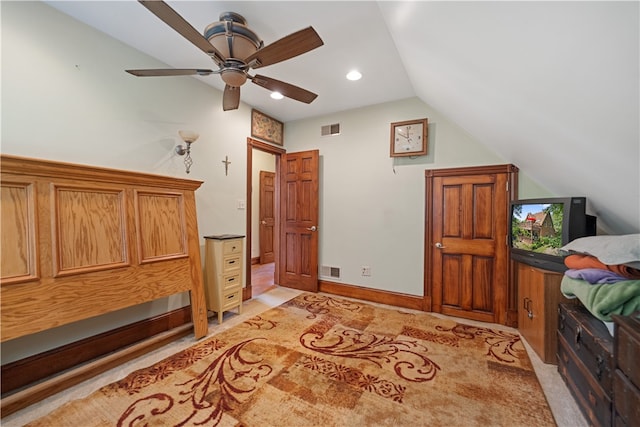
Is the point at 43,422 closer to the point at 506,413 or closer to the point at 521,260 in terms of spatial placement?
the point at 506,413

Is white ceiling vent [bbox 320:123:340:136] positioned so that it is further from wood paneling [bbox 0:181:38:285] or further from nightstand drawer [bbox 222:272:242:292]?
wood paneling [bbox 0:181:38:285]

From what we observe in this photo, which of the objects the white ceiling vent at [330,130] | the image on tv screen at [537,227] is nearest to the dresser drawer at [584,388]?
the image on tv screen at [537,227]

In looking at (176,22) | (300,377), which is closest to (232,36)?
(176,22)

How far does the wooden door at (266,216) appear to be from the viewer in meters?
5.99

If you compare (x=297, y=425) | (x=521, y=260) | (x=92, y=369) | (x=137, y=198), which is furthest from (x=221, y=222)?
(x=521, y=260)

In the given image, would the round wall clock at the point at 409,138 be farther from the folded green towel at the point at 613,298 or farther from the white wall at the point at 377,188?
the folded green towel at the point at 613,298

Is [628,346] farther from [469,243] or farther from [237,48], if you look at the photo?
[237,48]

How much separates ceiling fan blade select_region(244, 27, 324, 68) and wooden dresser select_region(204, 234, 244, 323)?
187cm

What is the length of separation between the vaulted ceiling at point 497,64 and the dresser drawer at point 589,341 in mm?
770

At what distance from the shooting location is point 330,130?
3.86 meters

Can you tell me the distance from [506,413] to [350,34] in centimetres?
290

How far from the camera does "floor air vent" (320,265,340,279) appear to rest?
151 inches

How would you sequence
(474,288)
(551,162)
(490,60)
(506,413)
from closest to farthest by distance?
(490,60) < (506,413) < (551,162) < (474,288)

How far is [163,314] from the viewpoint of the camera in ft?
8.56
